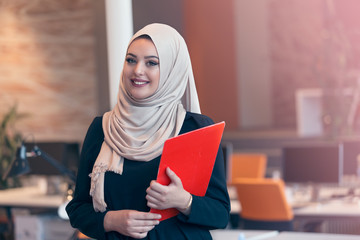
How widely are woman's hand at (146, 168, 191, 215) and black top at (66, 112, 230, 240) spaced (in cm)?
4

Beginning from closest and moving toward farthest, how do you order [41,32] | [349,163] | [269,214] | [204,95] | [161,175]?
[161,175] < [269,214] < [349,163] < [41,32] < [204,95]

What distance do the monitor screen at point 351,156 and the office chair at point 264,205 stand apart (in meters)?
0.90

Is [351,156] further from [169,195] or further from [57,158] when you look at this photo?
[169,195]

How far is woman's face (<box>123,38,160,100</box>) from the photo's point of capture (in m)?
1.57

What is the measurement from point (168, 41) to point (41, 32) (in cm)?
562

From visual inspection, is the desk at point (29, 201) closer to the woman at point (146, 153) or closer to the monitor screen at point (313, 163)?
the monitor screen at point (313, 163)

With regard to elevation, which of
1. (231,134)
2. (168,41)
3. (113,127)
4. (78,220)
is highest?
(168,41)

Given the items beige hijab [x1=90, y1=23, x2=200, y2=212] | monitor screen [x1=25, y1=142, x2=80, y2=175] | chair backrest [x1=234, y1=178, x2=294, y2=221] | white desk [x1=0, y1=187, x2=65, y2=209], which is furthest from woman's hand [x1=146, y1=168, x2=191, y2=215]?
monitor screen [x1=25, y1=142, x2=80, y2=175]

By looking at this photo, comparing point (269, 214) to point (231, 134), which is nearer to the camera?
point (269, 214)

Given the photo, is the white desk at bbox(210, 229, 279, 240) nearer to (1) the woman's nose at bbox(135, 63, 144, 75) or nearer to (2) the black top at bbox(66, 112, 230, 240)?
(2) the black top at bbox(66, 112, 230, 240)

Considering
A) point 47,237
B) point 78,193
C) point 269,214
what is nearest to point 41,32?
point 47,237

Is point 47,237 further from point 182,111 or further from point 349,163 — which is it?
point 182,111

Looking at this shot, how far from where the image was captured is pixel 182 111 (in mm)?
1641

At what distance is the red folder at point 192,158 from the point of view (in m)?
1.50
